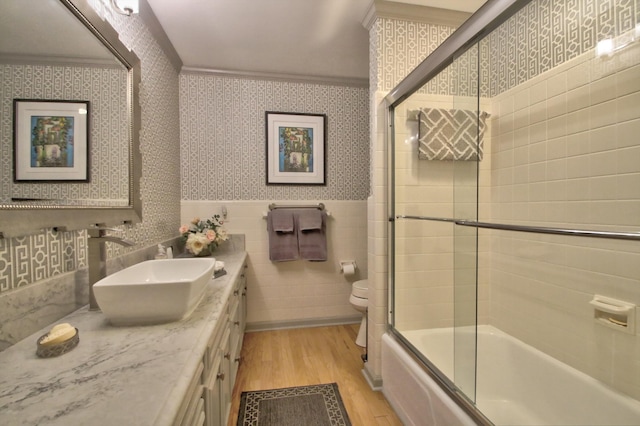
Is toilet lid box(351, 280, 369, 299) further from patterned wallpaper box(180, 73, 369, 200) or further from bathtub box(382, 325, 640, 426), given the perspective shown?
patterned wallpaper box(180, 73, 369, 200)

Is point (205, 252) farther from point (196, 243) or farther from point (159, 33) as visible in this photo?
point (159, 33)

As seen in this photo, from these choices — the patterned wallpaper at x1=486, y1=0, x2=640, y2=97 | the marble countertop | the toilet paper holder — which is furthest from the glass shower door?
the marble countertop

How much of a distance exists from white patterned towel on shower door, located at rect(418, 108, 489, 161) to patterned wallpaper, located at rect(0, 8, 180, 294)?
5.46ft

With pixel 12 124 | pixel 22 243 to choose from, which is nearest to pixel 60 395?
pixel 22 243

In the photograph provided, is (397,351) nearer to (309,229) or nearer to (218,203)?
(309,229)

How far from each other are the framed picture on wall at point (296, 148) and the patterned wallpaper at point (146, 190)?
80cm

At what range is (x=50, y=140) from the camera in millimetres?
854

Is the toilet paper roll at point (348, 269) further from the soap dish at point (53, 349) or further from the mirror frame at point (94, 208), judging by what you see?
the soap dish at point (53, 349)

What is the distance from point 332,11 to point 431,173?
48.1 inches

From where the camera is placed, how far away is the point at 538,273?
4.70 feet

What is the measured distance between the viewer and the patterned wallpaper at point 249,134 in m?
2.31

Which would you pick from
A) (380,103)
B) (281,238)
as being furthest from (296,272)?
(380,103)

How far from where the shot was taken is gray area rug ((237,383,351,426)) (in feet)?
4.53

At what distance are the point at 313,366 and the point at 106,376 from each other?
5.11ft
